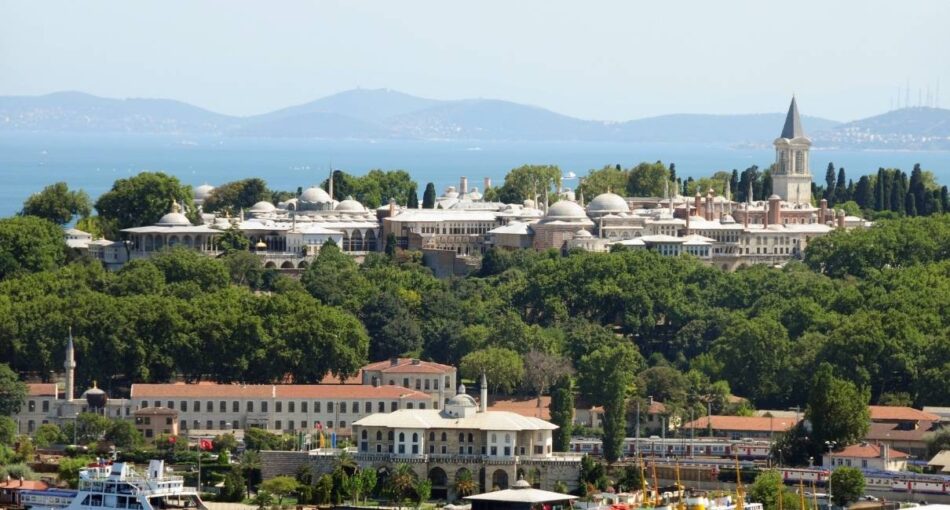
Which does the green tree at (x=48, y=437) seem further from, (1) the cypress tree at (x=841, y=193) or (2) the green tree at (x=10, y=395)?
(1) the cypress tree at (x=841, y=193)

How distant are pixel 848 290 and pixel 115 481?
33.8m

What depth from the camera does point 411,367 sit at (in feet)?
253

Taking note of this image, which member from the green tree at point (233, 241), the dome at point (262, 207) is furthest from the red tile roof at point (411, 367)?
the dome at point (262, 207)

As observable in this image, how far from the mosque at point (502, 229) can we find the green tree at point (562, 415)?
27510 mm

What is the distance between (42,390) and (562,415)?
45.9ft

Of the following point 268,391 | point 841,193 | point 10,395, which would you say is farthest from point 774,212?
point 10,395

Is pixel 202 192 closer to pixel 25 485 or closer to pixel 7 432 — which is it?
pixel 7 432

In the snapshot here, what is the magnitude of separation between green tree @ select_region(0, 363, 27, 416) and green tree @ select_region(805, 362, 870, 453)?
2019 centimetres

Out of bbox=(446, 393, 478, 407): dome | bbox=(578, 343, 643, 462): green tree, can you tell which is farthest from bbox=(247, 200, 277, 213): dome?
bbox=(446, 393, 478, 407): dome

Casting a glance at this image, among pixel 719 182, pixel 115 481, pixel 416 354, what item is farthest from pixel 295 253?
pixel 115 481

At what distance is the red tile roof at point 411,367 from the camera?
76.9 meters

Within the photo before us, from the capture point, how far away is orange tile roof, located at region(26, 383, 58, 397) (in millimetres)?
74812

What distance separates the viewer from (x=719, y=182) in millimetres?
121250

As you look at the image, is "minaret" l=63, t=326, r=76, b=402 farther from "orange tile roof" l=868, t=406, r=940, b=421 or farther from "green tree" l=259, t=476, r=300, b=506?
"orange tile roof" l=868, t=406, r=940, b=421
